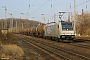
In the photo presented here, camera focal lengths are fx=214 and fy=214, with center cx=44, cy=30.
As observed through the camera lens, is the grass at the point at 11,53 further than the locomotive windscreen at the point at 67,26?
No

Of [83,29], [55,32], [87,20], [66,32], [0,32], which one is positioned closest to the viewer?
[66,32]

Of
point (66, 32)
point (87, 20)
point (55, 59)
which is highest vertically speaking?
point (87, 20)

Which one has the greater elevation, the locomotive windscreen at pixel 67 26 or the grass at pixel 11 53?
the locomotive windscreen at pixel 67 26

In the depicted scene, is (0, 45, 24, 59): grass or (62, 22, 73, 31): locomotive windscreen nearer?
(0, 45, 24, 59): grass

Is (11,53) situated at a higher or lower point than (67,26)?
lower

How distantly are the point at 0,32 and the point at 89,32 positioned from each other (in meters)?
36.2

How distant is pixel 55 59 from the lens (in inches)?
578

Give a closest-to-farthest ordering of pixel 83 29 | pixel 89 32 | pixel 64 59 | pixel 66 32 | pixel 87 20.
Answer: pixel 64 59 → pixel 66 32 → pixel 89 32 → pixel 83 29 → pixel 87 20

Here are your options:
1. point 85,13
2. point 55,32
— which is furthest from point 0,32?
point 85,13

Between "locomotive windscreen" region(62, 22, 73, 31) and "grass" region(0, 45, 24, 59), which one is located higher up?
"locomotive windscreen" region(62, 22, 73, 31)

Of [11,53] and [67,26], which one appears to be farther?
[67,26]

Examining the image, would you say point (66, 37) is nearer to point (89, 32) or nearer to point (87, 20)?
point (89, 32)

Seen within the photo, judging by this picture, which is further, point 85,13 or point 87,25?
point 85,13

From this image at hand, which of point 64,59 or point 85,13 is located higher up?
point 85,13
